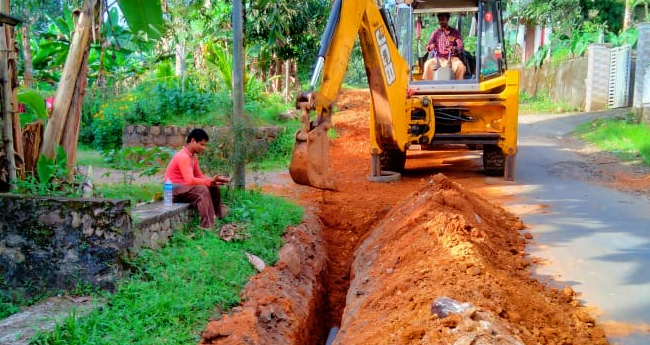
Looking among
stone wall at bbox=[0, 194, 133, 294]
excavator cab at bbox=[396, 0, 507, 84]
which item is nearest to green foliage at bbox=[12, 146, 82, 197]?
stone wall at bbox=[0, 194, 133, 294]

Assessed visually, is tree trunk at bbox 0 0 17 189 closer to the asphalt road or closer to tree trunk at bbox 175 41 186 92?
the asphalt road

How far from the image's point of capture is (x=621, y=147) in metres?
13.6

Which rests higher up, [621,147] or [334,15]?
[334,15]

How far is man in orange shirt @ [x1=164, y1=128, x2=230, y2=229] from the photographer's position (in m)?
6.48

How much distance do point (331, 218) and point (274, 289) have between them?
9.40 feet

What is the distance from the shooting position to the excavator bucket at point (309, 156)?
6.21 meters

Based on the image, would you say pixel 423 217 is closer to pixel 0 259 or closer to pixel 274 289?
pixel 274 289

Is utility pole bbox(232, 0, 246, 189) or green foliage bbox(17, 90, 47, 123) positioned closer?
green foliage bbox(17, 90, 47, 123)

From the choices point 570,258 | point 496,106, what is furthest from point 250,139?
point 496,106

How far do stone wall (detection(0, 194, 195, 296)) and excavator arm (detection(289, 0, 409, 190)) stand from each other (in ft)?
6.27

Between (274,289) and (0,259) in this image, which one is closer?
(0,259)

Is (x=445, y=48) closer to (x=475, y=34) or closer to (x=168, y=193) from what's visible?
(x=475, y=34)

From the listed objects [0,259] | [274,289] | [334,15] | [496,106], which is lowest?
[274,289]

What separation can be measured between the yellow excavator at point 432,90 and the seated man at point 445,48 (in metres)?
0.04
